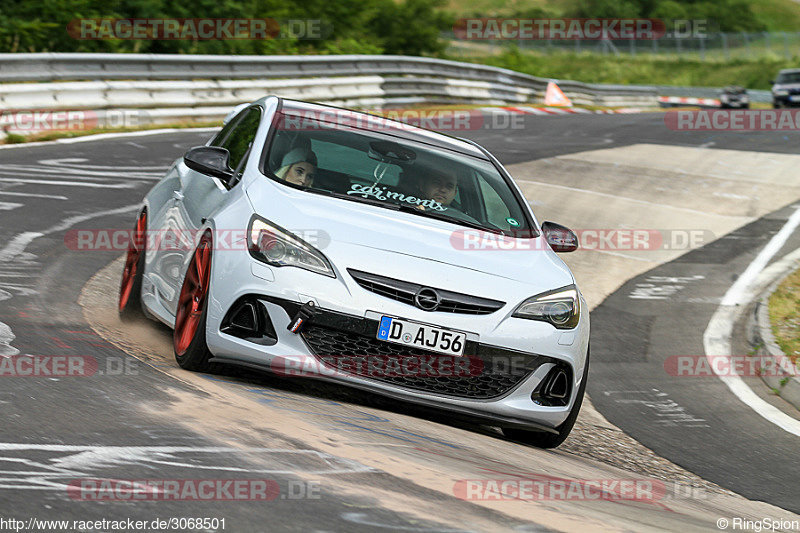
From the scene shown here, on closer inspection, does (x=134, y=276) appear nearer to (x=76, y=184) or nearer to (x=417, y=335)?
(x=417, y=335)

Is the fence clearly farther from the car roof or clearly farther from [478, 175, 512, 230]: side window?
[478, 175, 512, 230]: side window

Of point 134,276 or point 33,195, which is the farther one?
point 33,195

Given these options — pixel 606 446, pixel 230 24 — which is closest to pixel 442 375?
pixel 606 446

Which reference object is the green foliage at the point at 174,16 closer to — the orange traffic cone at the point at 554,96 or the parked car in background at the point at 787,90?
the orange traffic cone at the point at 554,96

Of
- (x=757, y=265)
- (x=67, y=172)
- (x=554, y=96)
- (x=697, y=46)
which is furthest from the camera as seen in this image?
(x=697, y=46)

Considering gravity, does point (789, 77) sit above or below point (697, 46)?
below

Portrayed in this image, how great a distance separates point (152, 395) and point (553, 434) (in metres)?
2.21

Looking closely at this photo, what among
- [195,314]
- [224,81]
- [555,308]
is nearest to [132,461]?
[195,314]

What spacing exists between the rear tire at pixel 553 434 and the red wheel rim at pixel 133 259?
2695 millimetres

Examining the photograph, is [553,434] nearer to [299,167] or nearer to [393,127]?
[299,167]

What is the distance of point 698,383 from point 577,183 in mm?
8496

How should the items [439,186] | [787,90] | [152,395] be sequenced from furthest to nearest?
[787,90], [439,186], [152,395]

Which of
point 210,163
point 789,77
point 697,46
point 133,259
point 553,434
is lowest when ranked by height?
point 553,434

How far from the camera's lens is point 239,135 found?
7.03 meters
